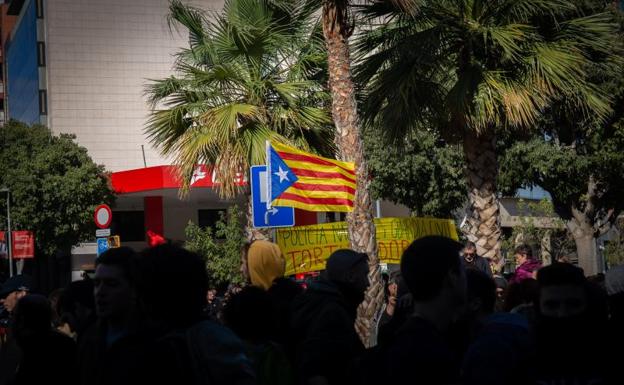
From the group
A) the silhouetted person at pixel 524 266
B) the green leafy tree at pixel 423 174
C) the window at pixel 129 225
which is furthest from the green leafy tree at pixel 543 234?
the silhouetted person at pixel 524 266

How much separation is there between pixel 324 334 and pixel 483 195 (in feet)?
30.2

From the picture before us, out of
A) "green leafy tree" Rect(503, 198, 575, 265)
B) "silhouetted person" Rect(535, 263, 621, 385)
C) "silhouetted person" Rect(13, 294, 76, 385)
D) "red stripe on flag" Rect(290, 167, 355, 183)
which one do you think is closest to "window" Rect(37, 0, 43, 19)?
"green leafy tree" Rect(503, 198, 575, 265)

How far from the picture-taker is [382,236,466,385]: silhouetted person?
3.25m

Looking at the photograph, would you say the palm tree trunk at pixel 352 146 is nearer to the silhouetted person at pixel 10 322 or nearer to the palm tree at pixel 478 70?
the palm tree at pixel 478 70

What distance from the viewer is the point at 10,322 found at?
6738 mm

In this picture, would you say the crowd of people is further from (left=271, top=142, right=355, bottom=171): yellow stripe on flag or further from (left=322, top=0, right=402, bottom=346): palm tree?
(left=322, top=0, right=402, bottom=346): palm tree

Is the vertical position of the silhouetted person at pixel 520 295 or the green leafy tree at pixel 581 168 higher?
the green leafy tree at pixel 581 168

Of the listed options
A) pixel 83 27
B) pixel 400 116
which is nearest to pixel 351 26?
pixel 400 116

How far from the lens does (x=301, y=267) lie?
1469cm

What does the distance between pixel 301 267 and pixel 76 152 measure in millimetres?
30312

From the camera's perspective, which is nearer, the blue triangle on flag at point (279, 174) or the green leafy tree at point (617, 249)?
the blue triangle on flag at point (279, 174)

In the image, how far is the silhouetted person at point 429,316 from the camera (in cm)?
325

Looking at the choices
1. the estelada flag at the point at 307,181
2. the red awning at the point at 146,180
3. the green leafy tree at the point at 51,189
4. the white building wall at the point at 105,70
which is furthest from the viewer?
the white building wall at the point at 105,70

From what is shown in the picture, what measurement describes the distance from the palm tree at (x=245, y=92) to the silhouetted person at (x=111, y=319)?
12.4 m
